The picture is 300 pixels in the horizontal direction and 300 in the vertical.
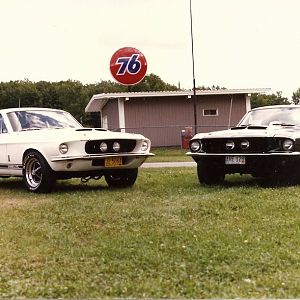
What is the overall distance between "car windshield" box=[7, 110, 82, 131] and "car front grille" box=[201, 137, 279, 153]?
7.46 feet

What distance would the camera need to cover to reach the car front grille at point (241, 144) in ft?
27.3

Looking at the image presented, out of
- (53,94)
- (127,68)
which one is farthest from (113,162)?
(53,94)

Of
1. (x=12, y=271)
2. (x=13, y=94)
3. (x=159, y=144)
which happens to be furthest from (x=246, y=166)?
(x=13, y=94)

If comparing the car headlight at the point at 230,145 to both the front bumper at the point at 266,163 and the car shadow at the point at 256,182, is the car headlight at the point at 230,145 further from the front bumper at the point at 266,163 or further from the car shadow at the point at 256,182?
the car shadow at the point at 256,182

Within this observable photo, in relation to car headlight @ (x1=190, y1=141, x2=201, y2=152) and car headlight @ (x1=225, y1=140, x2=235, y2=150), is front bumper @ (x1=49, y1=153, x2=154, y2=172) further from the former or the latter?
car headlight @ (x1=225, y1=140, x2=235, y2=150)

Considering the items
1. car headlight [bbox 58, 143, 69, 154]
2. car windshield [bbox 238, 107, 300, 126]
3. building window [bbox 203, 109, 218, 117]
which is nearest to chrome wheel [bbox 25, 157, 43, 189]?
car headlight [bbox 58, 143, 69, 154]

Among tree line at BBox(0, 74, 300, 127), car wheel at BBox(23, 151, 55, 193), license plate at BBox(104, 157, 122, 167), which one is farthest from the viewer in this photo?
tree line at BBox(0, 74, 300, 127)

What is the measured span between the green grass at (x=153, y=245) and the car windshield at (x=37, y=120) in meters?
1.63

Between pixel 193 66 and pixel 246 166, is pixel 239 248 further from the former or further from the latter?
pixel 193 66

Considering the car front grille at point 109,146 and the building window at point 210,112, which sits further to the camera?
the building window at point 210,112

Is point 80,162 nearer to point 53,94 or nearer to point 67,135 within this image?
A: point 67,135

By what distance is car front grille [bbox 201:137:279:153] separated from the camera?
8.34m

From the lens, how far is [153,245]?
16.1 ft

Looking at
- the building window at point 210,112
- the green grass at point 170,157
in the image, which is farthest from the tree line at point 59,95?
the green grass at point 170,157
